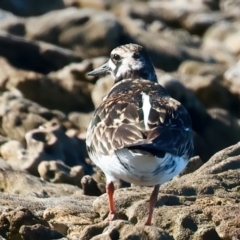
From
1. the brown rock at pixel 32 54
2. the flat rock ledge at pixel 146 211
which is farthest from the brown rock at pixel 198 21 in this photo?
the flat rock ledge at pixel 146 211

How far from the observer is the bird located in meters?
5.58

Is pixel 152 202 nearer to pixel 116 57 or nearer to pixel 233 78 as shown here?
pixel 116 57

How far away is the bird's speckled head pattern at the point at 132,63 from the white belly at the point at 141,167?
5.63 feet

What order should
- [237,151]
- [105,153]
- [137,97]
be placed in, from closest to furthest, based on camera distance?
[105,153] < [137,97] < [237,151]

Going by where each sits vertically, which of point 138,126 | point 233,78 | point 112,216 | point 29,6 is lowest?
point 29,6

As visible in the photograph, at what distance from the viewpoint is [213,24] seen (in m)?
18.0

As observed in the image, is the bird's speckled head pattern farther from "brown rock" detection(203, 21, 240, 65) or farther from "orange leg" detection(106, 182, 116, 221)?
"brown rock" detection(203, 21, 240, 65)

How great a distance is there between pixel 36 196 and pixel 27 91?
416 cm

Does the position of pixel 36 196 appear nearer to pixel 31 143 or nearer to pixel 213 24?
pixel 31 143

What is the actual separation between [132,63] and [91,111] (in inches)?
150

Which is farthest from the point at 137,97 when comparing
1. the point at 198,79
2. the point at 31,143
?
the point at 198,79

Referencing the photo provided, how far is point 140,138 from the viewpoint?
563 cm

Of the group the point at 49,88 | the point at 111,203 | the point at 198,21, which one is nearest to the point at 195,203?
the point at 111,203

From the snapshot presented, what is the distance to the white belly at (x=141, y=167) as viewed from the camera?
5.55 metres
